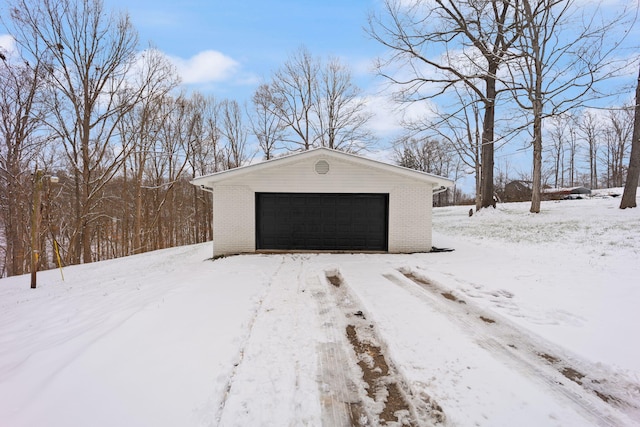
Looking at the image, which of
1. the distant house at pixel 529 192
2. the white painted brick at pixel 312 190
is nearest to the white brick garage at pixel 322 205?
the white painted brick at pixel 312 190

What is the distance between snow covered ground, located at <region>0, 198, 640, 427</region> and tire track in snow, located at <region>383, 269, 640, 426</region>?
14mm

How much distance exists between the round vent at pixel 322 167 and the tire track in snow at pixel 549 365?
5.61m

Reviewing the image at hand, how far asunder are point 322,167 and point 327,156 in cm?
37

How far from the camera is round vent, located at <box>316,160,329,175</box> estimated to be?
29.3 ft

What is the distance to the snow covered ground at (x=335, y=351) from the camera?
2027mm

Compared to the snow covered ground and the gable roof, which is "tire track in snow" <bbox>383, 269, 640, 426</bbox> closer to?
the snow covered ground

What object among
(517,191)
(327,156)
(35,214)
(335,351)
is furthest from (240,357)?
(517,191)

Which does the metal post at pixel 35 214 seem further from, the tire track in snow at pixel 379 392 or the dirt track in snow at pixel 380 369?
the tire track in snow at pixel 379 392

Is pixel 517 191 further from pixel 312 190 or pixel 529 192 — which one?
pixel 312 190

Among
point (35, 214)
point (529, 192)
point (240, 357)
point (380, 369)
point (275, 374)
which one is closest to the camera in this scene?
point (275, 374)

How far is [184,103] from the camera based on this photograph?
20016mm

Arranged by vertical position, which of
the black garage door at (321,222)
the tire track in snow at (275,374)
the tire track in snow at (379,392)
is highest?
the black garage door at (321,222)

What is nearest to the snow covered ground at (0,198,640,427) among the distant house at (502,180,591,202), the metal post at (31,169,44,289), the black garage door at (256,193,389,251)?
the metal post at (31,169,44,289)

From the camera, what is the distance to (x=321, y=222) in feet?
30.1
